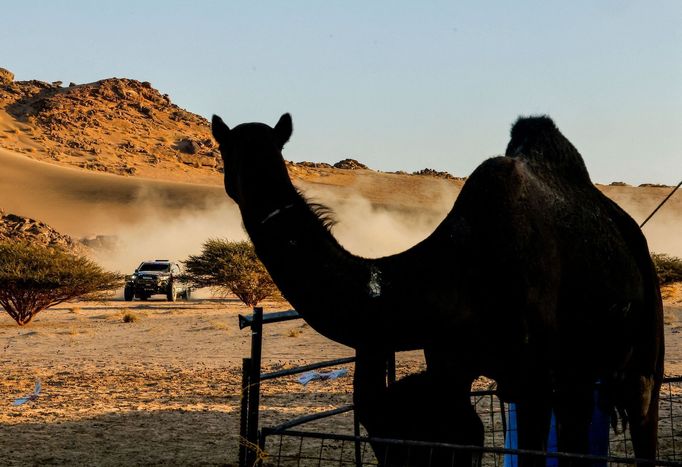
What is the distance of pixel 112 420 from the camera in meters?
10.3

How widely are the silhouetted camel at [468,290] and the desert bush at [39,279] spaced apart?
77.8ft

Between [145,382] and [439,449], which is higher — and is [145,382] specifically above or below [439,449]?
below

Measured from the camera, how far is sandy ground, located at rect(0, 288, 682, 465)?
8.82m

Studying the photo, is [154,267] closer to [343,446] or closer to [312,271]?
[343,446]

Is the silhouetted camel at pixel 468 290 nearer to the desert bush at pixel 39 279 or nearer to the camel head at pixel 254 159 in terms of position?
the camel head at pixel 254 159

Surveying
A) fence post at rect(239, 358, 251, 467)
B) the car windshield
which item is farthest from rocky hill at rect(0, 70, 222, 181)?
fence post at rect(239, 358, 251, 467)

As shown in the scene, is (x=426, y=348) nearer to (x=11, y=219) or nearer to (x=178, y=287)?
(x=178, y=287)

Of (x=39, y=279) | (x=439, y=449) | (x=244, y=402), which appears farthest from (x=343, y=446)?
(x=39, y=279)

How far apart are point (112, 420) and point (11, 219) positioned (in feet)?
174

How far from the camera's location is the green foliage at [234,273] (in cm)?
3447

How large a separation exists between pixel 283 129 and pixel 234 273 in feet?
100

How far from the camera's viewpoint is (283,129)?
13.9ft

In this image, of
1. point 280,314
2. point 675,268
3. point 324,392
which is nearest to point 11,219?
point 675,268

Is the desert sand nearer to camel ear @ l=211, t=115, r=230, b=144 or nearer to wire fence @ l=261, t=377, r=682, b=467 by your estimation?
wire fence @ l=261, t=377, r=682, b=467
